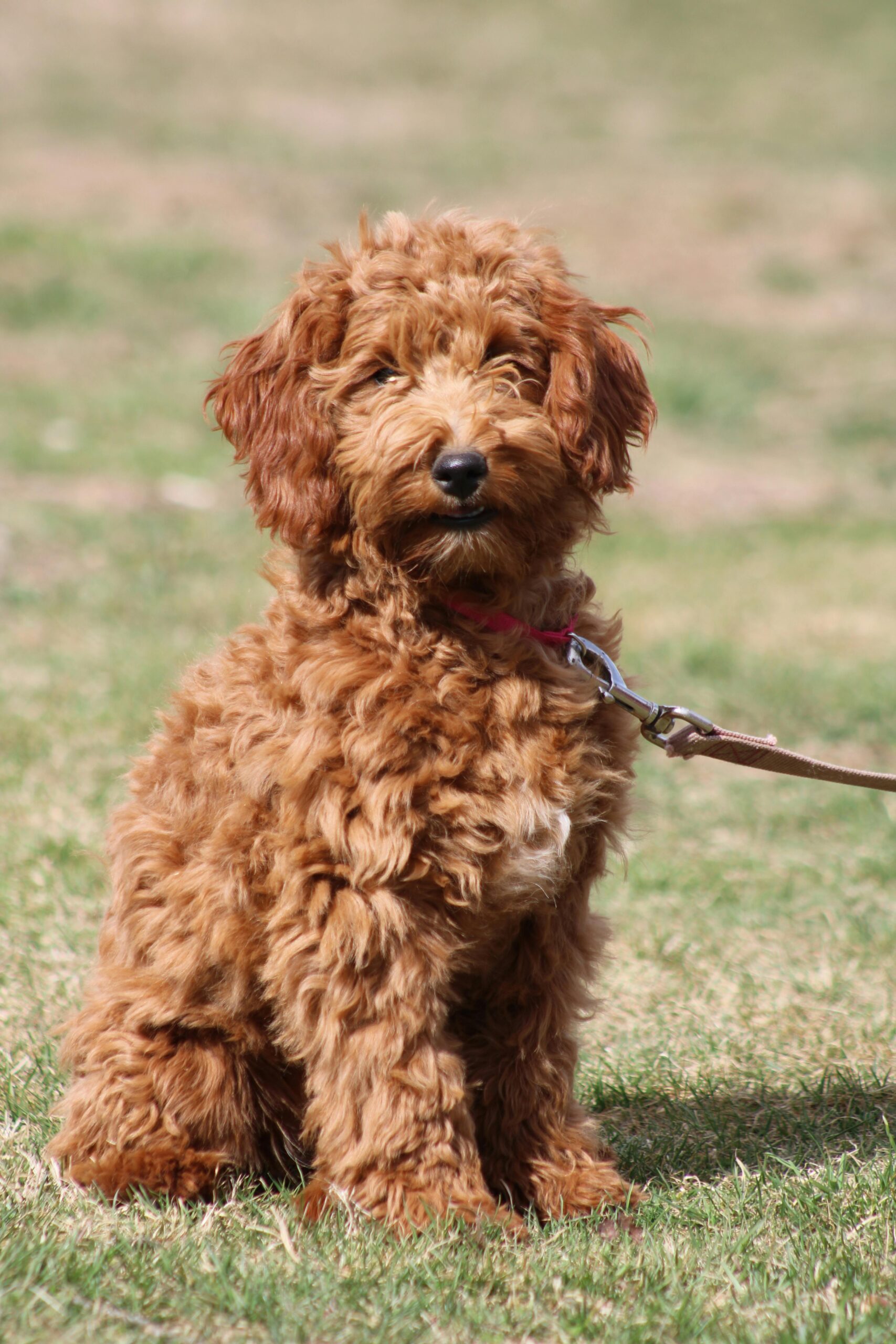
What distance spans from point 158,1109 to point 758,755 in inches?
64.3

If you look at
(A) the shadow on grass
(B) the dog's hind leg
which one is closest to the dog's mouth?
(B) the dog's hind leg

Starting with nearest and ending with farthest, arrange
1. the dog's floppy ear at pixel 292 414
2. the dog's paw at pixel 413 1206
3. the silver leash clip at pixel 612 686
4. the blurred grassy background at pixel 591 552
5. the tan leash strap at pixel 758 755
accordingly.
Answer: the blurred grassy background at pixel 591 552 → the dog's paw at pixel 413 1206 → the dog's floppy ear at pixel 292 414 → the silver leash clip at pixel 612 686 → the tan leash strap at pixel 758 755

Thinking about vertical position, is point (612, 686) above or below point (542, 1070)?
above

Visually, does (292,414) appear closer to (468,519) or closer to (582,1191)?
(468,519)

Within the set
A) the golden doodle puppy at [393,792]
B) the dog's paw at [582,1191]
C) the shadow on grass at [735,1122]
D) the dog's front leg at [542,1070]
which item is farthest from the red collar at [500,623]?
the shadow on grass at [735,1122]

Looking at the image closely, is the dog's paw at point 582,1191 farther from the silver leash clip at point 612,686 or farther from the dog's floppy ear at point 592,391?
the dog's floppy ear at point 592,391

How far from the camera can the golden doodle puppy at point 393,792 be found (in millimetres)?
2910

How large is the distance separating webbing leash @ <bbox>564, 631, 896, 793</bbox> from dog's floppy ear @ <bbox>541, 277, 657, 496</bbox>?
0.38 m

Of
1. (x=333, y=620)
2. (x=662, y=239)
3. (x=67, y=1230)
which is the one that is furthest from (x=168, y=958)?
(x=662, y=239)

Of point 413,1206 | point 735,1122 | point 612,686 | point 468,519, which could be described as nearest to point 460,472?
point 468,519

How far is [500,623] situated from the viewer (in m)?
3.13

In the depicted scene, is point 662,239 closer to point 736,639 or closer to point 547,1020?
point 736,639

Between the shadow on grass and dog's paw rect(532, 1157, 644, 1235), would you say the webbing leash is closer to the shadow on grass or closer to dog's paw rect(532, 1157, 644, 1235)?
the shadow on grass

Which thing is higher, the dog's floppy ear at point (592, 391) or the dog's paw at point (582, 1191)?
the dog's floppy ear at point (592, 391)
